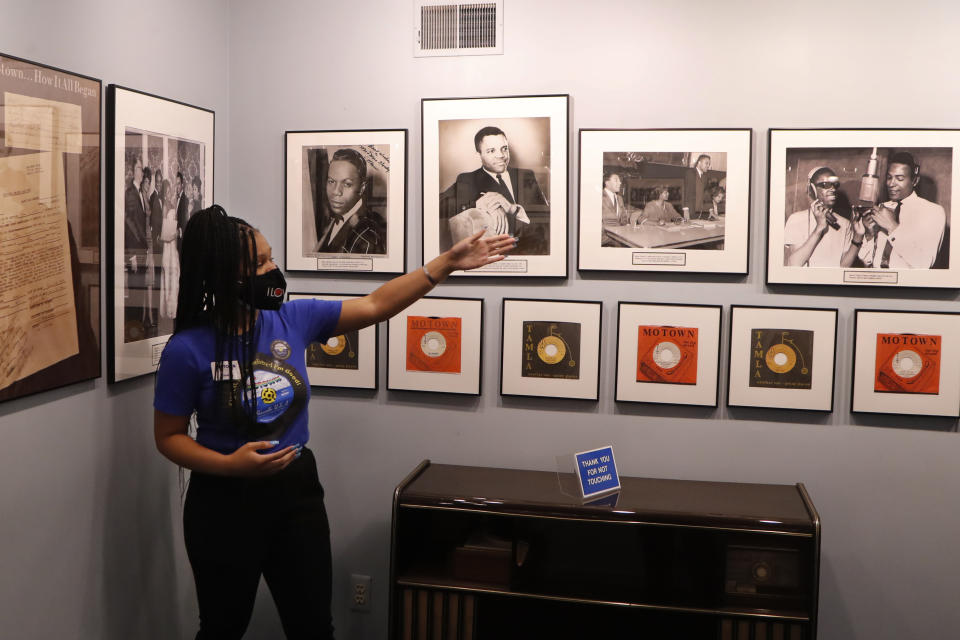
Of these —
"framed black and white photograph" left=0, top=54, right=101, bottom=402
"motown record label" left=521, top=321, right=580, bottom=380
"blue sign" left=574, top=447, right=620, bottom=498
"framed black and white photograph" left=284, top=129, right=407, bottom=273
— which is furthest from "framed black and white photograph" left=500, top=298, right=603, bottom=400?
"framed black and white photograph" left=0, top=54, right=101, bottom=402

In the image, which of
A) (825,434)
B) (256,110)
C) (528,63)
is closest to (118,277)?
(256,110)

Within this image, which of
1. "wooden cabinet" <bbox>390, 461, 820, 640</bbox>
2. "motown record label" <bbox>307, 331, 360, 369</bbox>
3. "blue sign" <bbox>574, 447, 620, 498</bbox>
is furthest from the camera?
"motown record label" <bbox>307, 331, 360, 369</bbox>

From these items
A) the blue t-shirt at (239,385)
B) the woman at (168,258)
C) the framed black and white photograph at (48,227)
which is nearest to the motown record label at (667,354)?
the blue t-shirt at (239,385)

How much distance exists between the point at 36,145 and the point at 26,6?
1.14ft

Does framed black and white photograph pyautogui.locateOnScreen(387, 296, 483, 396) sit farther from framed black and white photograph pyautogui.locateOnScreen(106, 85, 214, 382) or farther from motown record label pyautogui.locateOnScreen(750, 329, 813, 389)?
motown record label pyautogui.locateOnScreen(750, 329, 813, 389)

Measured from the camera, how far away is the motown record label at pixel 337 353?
9.55ft

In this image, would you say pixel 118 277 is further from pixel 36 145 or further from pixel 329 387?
pixel 329 387

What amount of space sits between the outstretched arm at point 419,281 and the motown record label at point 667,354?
0.71 metres

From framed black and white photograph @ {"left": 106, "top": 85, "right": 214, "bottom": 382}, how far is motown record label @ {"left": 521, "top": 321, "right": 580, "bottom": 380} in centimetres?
122

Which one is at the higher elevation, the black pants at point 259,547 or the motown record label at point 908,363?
the motown record label at point 908,363

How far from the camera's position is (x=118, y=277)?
2297 millimetres

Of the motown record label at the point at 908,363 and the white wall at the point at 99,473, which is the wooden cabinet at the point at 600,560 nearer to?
the motown record label at the point at 908,363

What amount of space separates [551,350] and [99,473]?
1494 millimetres

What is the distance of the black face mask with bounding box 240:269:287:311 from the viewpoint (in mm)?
2039
